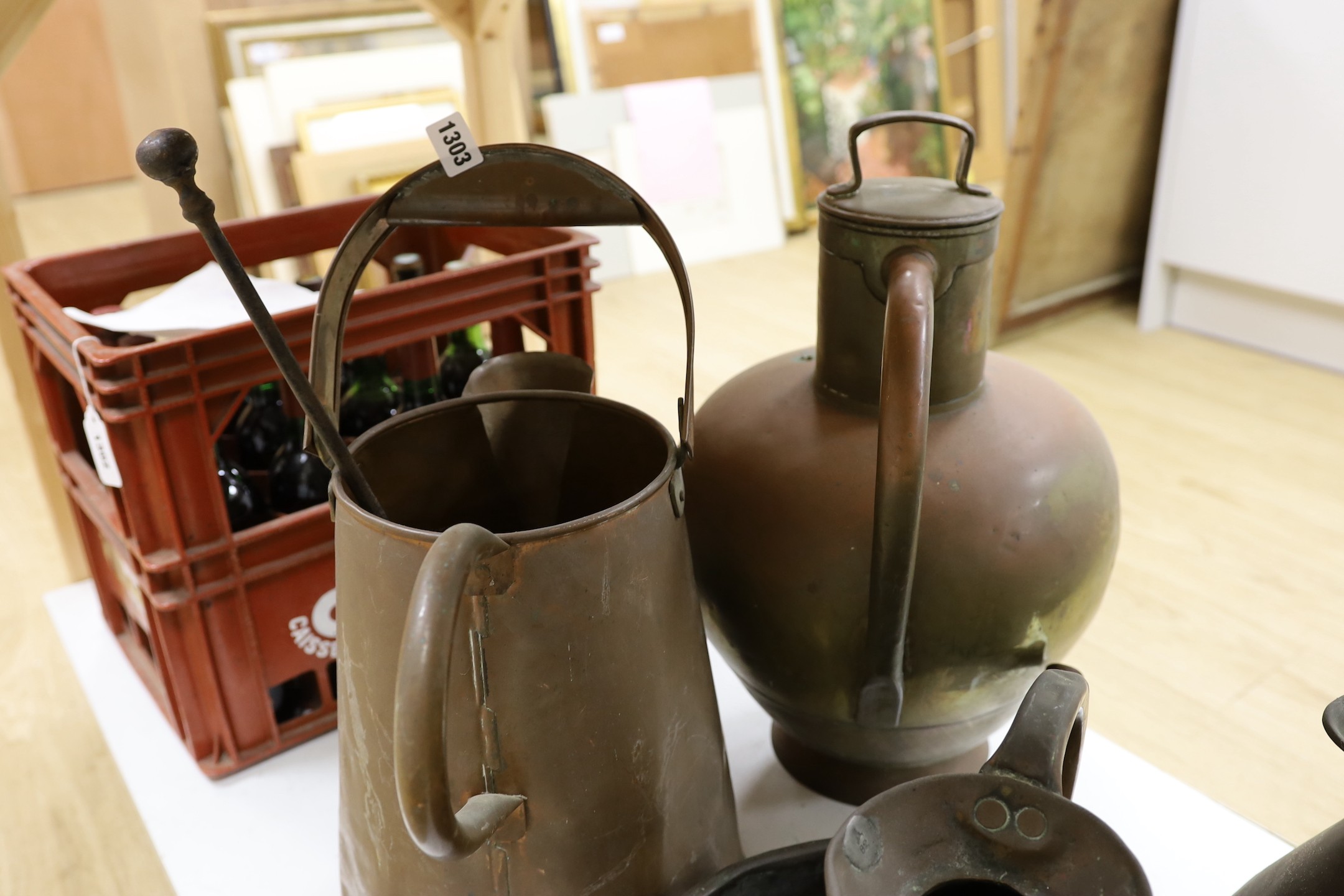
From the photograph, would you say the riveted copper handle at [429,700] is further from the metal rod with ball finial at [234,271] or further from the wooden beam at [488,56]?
the wooden beam at [488,56]

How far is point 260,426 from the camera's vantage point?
1126mm

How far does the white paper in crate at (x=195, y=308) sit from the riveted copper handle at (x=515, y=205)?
20cm

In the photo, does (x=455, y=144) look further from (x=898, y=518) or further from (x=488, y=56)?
(x=488, y=56)

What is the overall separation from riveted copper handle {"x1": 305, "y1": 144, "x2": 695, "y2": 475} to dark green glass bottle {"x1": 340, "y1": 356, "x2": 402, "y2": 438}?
47 centimetres

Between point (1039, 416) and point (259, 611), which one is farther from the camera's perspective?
point (259, 611)

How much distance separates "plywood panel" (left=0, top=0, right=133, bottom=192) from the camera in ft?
13.5

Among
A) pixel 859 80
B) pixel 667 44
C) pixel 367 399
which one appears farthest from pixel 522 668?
pixel 859 80

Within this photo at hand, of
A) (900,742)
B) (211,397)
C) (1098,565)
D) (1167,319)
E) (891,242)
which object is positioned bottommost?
(1167,319)

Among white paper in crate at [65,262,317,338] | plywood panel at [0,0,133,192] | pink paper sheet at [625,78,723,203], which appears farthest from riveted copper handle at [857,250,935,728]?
plywood panel at [0,0,133,192]

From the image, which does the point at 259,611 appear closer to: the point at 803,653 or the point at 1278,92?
the point at 803,653

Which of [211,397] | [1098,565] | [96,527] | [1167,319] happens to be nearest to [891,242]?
[1098,565]

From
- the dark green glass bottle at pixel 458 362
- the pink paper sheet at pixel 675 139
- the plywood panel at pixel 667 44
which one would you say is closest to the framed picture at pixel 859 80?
the plywood panel at pixel 667 44

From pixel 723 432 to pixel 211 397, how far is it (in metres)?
0.40

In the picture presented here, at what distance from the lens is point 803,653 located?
0.72m
